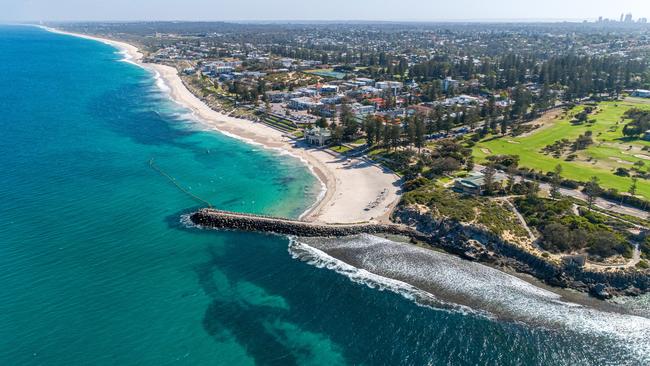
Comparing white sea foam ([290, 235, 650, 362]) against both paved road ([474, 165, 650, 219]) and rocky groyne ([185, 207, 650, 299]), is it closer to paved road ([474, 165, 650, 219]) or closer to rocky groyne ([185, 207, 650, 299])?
rocky groyne ([185, 207, 650, 299])

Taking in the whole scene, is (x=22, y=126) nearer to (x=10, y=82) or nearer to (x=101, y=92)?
(x=101, y=92)

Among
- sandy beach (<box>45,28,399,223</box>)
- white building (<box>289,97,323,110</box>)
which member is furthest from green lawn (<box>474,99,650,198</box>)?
white building (<box>289,97,323,110</box>)

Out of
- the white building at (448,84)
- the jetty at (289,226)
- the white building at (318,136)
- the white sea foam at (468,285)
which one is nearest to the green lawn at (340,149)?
the white building at (318,136)

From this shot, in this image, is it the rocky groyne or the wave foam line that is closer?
the wave foam line

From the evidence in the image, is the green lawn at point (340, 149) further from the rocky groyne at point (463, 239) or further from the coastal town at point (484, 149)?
the rocky groyne at point (463, 239)

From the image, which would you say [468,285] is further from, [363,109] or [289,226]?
[363,109]

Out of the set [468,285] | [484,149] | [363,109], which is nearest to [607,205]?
[484,149]
